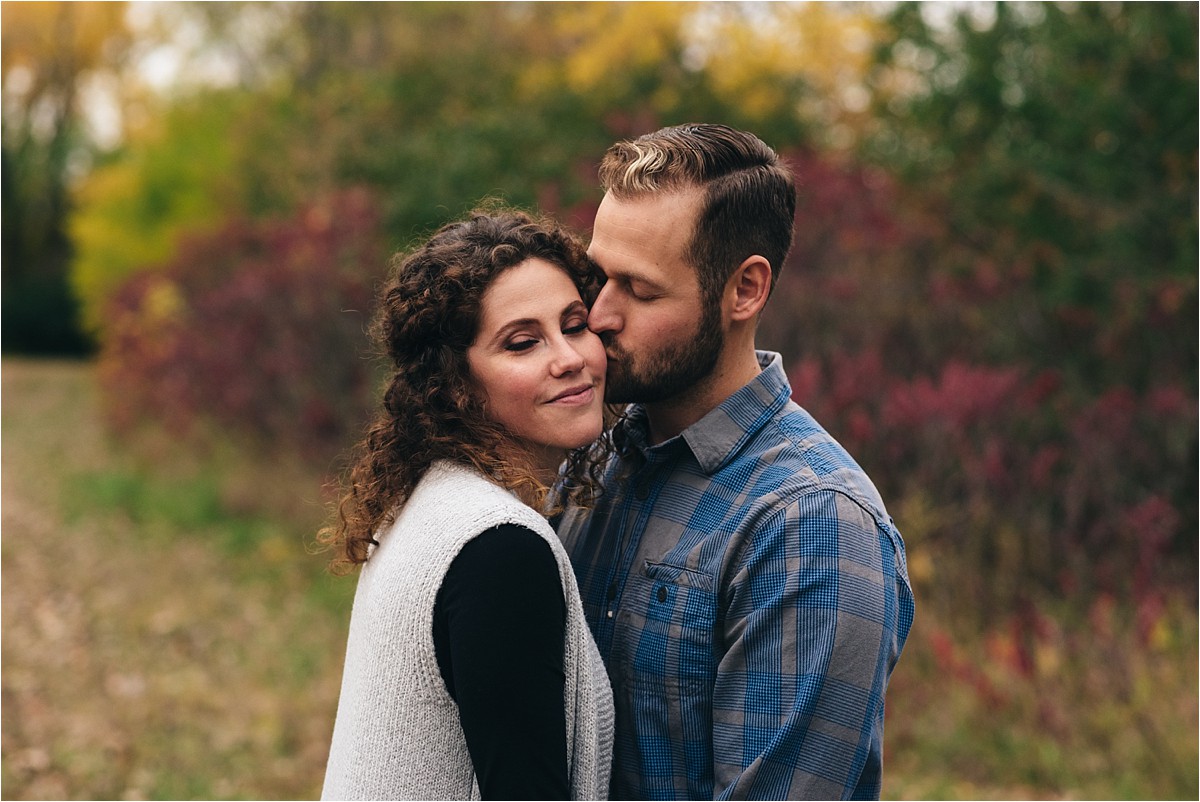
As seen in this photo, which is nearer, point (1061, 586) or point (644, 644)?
point (644, 644)

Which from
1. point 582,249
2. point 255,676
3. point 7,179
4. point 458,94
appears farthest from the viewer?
point 7,179

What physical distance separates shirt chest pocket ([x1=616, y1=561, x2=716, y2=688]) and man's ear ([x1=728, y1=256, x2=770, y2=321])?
1.71 feet

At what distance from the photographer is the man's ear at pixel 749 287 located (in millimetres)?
2242

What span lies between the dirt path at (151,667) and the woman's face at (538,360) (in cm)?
373

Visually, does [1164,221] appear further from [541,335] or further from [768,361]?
[541,335]

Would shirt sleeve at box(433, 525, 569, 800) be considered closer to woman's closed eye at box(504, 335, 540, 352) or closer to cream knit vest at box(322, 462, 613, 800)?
cream knit vest at box(322, 462, 613, 800)

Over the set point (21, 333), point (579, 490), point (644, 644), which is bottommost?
point (21, 333)

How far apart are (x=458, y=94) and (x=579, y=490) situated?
1192cm

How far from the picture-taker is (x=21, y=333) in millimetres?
27766

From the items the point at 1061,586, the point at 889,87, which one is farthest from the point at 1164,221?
the point at 889,87

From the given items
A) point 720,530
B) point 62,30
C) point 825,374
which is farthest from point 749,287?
point 62,30

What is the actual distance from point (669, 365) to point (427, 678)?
74cm

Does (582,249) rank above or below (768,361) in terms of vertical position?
above

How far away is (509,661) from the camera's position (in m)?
1.85
